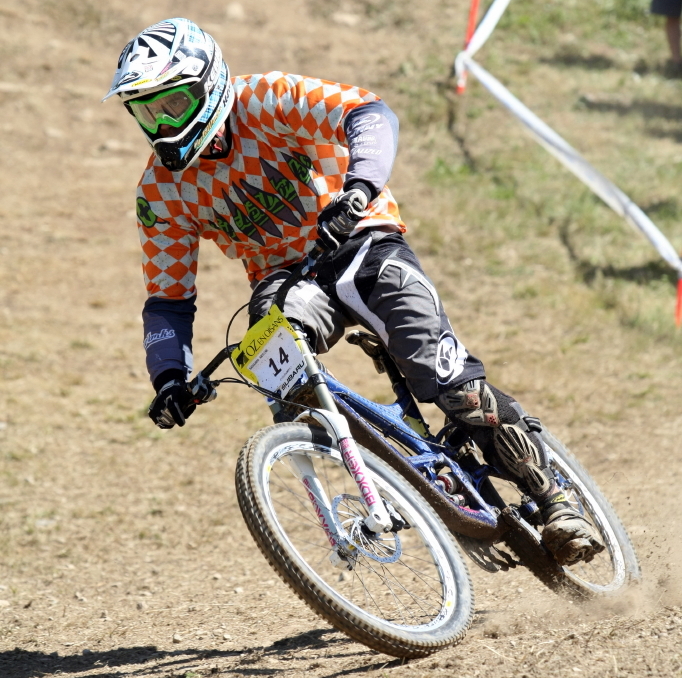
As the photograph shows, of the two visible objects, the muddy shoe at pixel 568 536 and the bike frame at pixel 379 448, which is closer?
the bike frame at pixel 379 448

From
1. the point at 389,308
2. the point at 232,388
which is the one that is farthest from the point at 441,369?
the point at 232,388

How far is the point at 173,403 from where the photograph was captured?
3361 mm

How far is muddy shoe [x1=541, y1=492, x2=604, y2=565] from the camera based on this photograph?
3.49 m

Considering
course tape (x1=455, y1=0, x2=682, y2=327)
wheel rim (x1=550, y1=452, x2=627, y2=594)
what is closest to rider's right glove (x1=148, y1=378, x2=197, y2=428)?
wheel rim (x1=550, y1=452, x2=627, y2=594)

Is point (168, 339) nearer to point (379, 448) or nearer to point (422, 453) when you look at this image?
point (379, 448)

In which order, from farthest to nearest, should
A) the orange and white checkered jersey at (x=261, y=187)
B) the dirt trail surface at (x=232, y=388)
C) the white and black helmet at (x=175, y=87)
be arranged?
the dirt trail surface at (x=232, y=388), the orange and white checkered jersey at (x=261, y=187), the white and black helmet at (x=175, y=87)

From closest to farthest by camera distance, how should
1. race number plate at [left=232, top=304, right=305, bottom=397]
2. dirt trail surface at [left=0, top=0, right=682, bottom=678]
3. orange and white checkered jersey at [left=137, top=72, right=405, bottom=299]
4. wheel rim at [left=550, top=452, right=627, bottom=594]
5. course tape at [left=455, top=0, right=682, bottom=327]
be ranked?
race number plate at [left=232, top=304, right=305, bottom=397] → orange and white checkered jersey at [left=137, top=72, right=405, bottom=299] → dirt trail surface at [left=0, top=0, right=682, bottom=678] → wheel rim at [left=550, top=452, right=627, bottom=594] → course tape at [left=455, top=0, right=682, bottom=327]

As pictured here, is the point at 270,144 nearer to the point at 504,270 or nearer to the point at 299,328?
the point at 299,328

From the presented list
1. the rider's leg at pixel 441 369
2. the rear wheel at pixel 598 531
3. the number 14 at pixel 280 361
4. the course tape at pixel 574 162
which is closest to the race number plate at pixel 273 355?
the number 14 at pixel 280 361

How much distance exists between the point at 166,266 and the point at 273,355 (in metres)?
0.86

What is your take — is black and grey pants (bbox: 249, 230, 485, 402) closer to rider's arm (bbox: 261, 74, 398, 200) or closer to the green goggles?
rider's arm (bbox: 261, 74, 398, 200)

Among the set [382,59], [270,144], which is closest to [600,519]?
[270,144]

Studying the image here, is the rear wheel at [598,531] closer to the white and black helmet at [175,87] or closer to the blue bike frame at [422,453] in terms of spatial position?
the blue bike frame at [422,453]

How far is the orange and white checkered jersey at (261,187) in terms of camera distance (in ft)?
11.4
